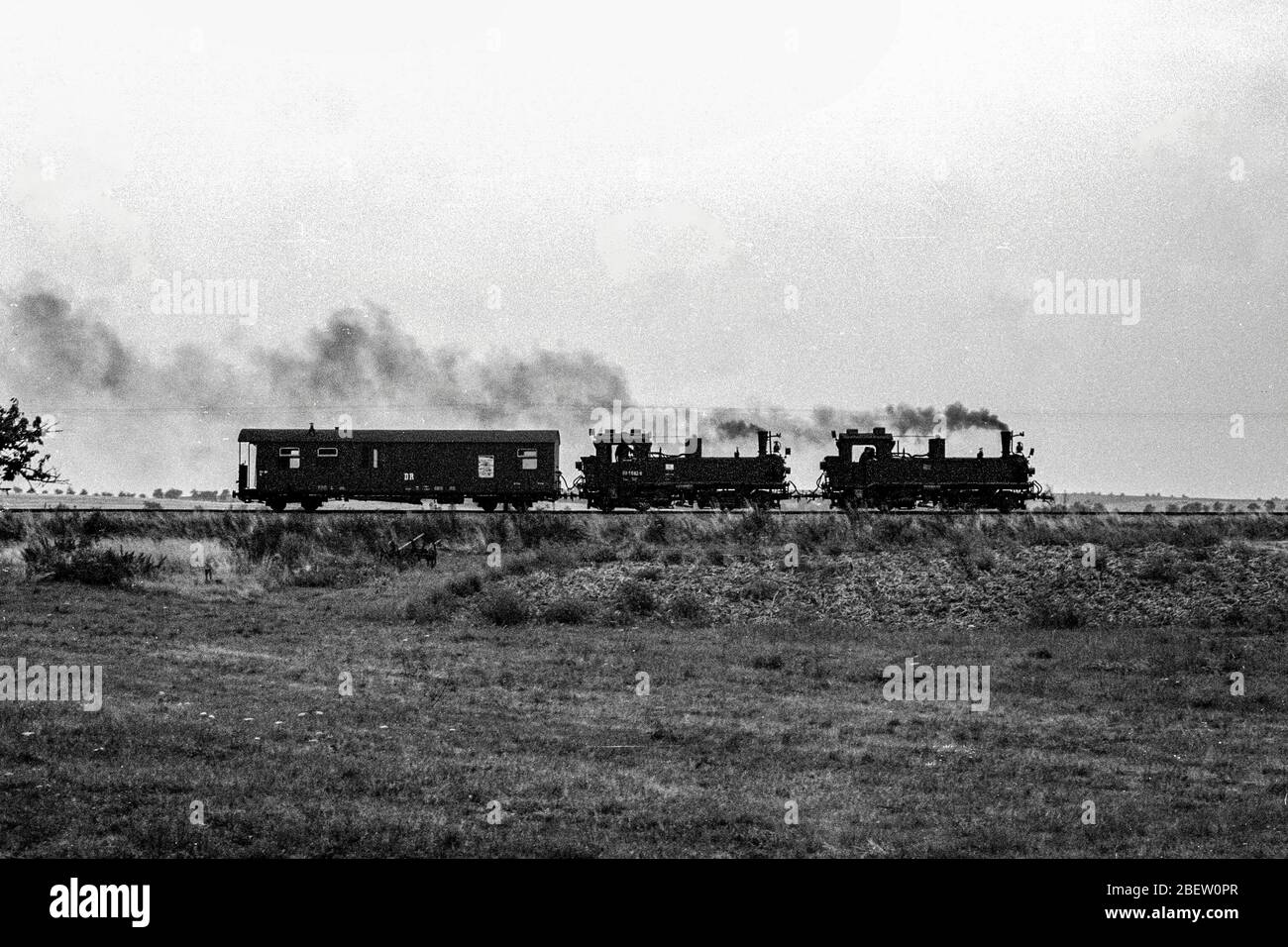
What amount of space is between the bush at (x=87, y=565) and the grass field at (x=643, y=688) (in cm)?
13

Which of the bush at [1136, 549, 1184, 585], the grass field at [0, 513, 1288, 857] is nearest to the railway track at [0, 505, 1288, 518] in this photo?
the grass field at [0, 513, 1288, 857]

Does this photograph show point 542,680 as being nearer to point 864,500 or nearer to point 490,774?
point 490,774

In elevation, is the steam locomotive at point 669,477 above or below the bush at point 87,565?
above

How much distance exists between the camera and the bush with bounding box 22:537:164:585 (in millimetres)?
28719

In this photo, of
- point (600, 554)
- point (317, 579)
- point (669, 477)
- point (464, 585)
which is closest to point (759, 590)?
point (600, 554)

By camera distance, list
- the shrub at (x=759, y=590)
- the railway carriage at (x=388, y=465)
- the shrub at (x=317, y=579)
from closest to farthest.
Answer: the shrub at (x=759, y=590) < the shrub at (x=317, y=579) < the railway carriage at (x=388, y=465)

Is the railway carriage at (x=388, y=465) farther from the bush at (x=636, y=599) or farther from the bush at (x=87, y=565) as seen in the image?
the bush at (x=636, y=599)

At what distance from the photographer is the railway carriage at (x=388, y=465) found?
1575 inches
